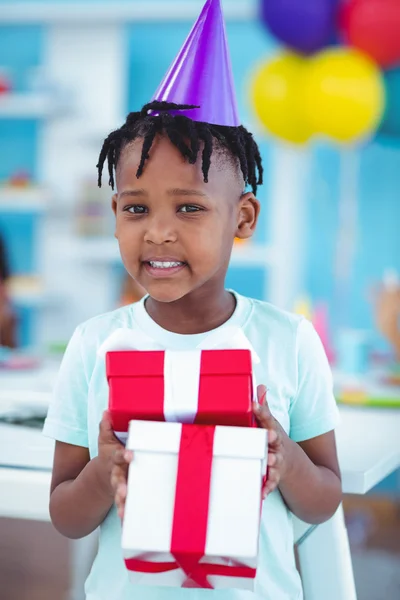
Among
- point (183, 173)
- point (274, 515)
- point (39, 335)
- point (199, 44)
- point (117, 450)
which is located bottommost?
point (39, 335)

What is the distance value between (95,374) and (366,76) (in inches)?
79.3

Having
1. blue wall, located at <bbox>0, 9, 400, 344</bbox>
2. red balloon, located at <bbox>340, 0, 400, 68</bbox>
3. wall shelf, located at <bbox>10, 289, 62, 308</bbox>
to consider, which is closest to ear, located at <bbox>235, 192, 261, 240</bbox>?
red balloon, located at <bbox>340, 0, 400, 68</bbox>

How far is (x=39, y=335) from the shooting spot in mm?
3969

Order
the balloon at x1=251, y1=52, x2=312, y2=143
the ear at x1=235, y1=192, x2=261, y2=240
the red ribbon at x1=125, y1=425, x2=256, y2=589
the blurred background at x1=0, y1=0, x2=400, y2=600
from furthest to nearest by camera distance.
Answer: the blurred background at x1=0, y1=0, x2=400, y2=600
the balloon at x1=251, y1=52, x2=312, y2=143
the ear at x1=235, y1=192, x2=261, y2=240
the red ribbon at x1=125, y1=425, x2=256, y2=589

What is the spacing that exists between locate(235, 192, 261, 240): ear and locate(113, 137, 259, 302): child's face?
0.06 metres

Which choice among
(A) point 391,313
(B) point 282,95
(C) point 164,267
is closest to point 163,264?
(C) point 164,267

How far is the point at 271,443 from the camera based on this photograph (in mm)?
692

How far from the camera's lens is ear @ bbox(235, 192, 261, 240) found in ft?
2.88

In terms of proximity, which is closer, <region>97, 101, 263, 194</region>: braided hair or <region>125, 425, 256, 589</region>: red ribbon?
<region>125, 425, 256, 589</region>: red ribbon

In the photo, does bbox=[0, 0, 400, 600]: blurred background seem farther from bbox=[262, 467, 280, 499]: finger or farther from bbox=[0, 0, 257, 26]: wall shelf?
bbox=[262, 467, 280, 499]: finger

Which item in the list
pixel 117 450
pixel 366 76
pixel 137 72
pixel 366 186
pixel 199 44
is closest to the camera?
pixel 117 450

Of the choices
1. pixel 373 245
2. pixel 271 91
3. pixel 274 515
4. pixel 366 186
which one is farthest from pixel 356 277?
pixel 274 515

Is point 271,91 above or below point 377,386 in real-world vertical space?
above

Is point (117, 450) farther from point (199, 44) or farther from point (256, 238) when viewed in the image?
point (256, 238)
